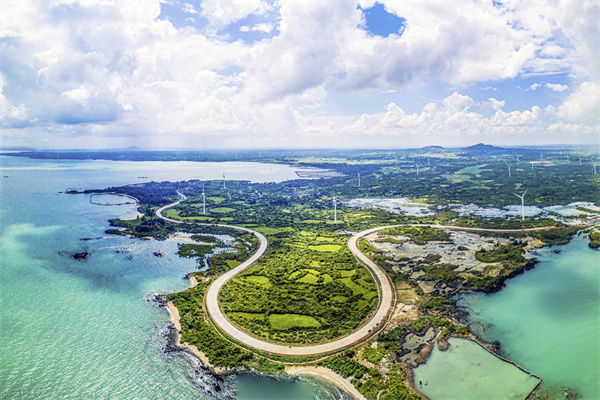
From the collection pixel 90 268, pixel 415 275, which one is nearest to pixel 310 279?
pixel 415 275

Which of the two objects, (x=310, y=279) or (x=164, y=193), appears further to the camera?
(x=164, y=193)

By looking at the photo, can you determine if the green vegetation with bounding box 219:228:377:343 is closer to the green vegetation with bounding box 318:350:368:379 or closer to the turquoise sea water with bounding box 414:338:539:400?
the green vegetation with bounding box 318:350:368:379

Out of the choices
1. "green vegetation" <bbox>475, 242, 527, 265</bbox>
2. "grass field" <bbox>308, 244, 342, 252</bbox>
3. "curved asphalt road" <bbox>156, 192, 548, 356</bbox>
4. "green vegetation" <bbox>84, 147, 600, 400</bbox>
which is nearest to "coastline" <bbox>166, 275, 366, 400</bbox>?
"green vegetation" <bbox>84, 147, 600, 400</bbox>

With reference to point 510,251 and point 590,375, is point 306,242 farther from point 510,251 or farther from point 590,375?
point 590,375

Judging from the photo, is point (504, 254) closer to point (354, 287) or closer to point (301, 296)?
point (354, 287)

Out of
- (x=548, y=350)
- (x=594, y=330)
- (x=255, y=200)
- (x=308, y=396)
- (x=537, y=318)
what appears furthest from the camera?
(x=255, y=200)

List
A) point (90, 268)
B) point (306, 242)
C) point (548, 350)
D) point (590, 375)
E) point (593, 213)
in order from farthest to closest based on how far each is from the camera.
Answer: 1. point (593, 213)
2. point (306, 242)
3. point (90, 268)
4. point (548, 350)
5. point (590, 375)

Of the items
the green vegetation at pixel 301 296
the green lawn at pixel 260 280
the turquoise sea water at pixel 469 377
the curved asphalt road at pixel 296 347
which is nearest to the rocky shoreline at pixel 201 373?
the curved asphalt road at pixel 296 347

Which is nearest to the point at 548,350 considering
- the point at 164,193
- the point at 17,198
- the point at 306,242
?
the point at 306,242

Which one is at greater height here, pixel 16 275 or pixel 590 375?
pixel 16 275
